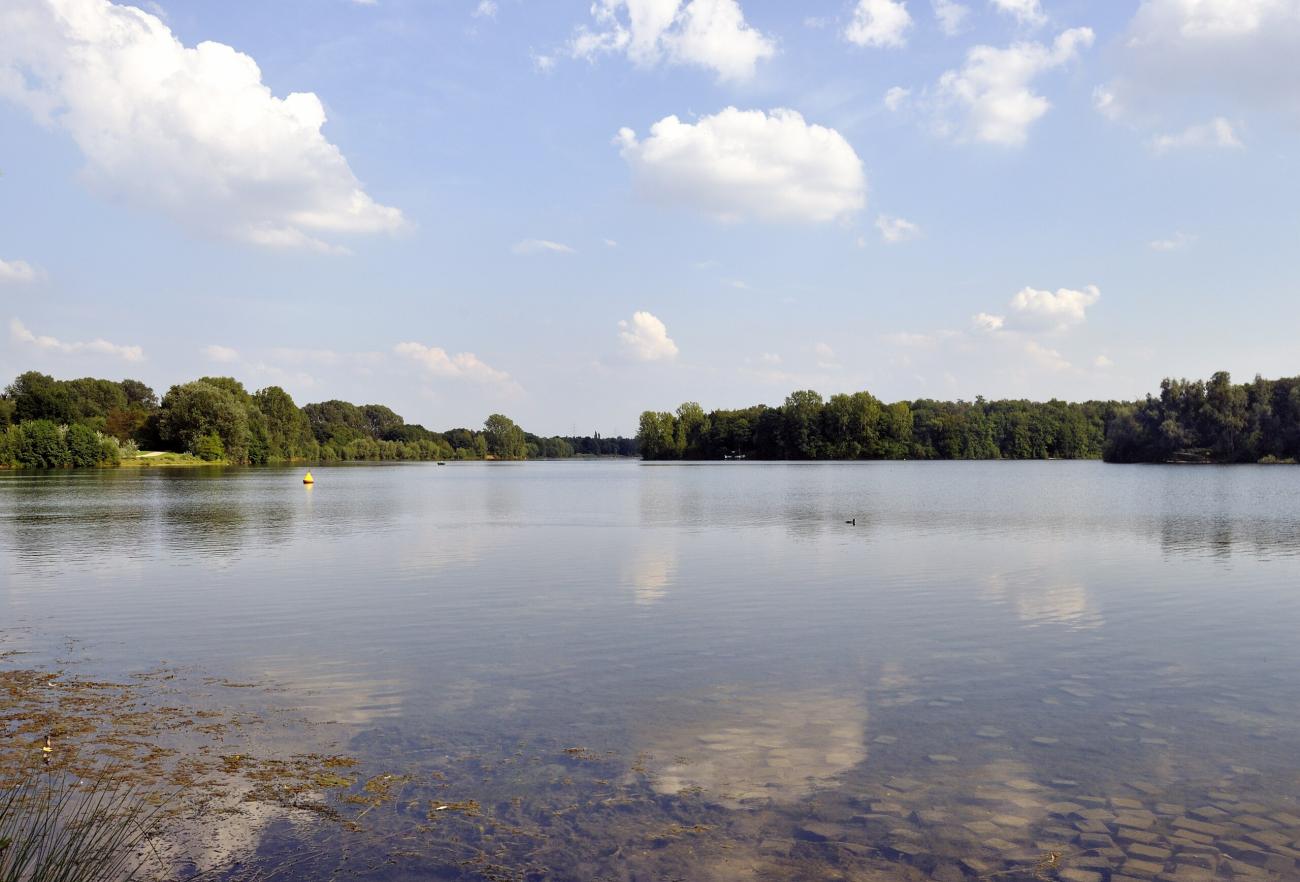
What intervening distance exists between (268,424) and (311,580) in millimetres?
152720

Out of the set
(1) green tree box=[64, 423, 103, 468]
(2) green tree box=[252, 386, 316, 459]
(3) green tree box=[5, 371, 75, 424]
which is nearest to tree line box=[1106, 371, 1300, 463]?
(2) green tree box=[252, 386, 316, 459]

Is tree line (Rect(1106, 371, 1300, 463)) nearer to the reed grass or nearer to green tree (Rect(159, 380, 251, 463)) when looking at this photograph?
green tree (Rect(159, 380, 251, 463))

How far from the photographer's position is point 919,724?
10242mm

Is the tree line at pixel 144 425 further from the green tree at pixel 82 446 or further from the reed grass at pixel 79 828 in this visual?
the reed grass at pixel 79 828

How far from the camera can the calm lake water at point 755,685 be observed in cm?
717

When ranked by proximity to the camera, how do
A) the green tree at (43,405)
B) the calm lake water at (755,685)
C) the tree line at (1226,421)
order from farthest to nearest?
1. the green tree at (43,405)
2. the tree line at (1226,421)
3. the calm lake water at (755,685)

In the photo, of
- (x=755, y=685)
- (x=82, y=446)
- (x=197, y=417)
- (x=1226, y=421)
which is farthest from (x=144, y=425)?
(x=1226, y=421)

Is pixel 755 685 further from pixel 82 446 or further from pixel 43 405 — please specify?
pixel 43 405

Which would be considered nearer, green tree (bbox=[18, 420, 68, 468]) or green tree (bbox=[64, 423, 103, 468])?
green tree (bbox=[18, 420, 68, 468])

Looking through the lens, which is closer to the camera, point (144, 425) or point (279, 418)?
point (144, 425)

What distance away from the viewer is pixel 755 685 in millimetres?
12062

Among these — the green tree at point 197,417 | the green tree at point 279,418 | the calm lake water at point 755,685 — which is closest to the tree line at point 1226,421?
the calm lake water at point 755,685

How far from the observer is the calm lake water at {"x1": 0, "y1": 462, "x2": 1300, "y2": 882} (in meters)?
7.17

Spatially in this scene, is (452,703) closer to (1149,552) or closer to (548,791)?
(548,791)
